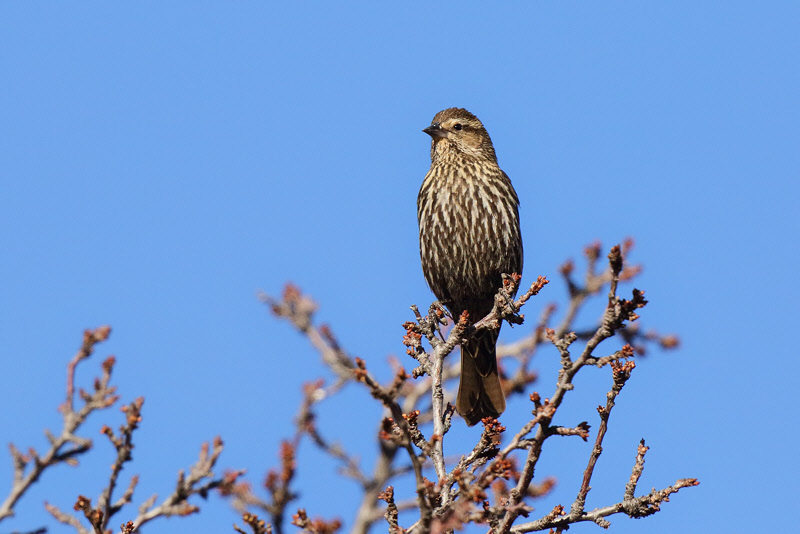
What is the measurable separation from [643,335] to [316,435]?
3.34m

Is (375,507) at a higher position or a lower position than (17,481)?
higher

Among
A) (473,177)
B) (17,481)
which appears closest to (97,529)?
(17,481)

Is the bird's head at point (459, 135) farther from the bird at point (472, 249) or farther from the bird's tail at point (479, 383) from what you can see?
the bird's tail at point (479, 383)

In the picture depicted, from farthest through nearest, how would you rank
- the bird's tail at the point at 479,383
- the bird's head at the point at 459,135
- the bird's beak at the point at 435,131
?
the bird's beak at the point at 435,131, the bird's head at the point at 459,135, the bird's tail at the point at 479,383

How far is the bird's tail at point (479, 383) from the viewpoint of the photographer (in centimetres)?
605

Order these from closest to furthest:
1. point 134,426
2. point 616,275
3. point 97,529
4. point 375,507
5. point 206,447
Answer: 1. point 616,275
2. point 97,529
3. point 134,426
4. point 206,447
5. point 375,507

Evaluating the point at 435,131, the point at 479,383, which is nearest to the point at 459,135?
the point at 435,131

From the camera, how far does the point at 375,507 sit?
582 centimetres

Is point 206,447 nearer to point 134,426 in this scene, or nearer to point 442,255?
point 134,426

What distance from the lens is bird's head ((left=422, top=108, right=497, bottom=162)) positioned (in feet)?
22.7

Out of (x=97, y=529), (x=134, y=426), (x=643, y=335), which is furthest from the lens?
(x=643, y=335)

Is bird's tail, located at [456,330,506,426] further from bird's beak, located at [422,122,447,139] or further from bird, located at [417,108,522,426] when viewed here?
bird's beak, located at [422,122,447,139]

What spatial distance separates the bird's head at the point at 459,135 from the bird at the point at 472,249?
195 mm

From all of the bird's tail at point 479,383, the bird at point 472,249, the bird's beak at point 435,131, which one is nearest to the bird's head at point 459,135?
the bird's beak at point 435,131
